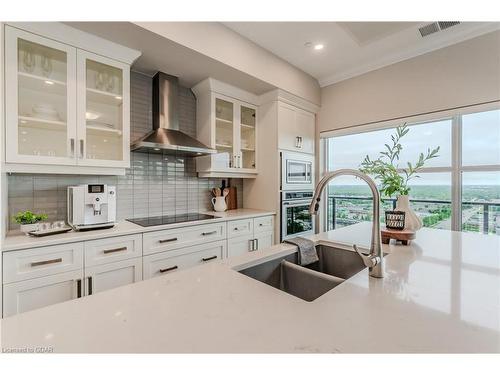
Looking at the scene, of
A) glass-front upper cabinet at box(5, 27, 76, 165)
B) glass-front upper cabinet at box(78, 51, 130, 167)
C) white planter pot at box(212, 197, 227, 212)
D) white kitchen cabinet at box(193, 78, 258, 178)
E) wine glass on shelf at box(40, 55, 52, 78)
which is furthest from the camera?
white planter pot at box(212, 197, 227, 212)

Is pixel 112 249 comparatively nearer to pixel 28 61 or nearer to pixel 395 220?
pixel 28 61

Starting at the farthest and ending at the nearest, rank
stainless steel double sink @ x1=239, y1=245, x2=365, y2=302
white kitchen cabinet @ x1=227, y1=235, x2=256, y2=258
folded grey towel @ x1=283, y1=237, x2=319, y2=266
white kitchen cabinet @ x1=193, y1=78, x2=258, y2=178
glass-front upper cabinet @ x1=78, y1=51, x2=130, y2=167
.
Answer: white kitchen cabinet @ x1=193, y1=78, x2=258, y2=178
white kitchen cabinet @ x1=227, y1=235, x2=256, y2=258
glass-front upper cabinet @ x1=78, y1=51, x2=130, y2=167
folded grey towel @ x1=283, y1=237, x2=319, y2=266
stainless steel double sink @ x1=239, y1=245, x2=365, y2=302

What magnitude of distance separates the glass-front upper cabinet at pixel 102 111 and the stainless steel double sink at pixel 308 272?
155 centimetres

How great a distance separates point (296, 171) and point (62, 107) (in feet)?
7.88

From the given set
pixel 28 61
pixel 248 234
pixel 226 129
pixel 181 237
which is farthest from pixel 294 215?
pixel 28 61

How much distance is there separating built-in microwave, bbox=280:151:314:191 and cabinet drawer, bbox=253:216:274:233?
16.2 inches

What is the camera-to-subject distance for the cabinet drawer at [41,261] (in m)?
1.32

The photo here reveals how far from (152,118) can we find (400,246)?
7.92 ft

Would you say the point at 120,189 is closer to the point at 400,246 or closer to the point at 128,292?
the point at 128,292

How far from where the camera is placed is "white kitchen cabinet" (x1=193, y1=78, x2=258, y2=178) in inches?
103

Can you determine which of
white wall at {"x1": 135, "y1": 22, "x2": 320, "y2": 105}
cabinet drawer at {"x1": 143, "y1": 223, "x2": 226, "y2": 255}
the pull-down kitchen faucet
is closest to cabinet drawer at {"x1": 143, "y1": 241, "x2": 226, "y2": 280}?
cabinet drawer at {"x1": 143, "y1": 223, "x2": 226, "y2": 255}

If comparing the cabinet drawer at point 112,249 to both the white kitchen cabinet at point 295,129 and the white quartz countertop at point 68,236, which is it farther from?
the white kitchen cabinet at point 295,129

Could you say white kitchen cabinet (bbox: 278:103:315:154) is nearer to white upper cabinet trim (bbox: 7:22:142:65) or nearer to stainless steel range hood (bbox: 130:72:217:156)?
stainless steel range hood (bbox: 130:72:217:156)

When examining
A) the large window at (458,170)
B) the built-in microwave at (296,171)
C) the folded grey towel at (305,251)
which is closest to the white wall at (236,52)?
the built-in microwave at (296,171)
